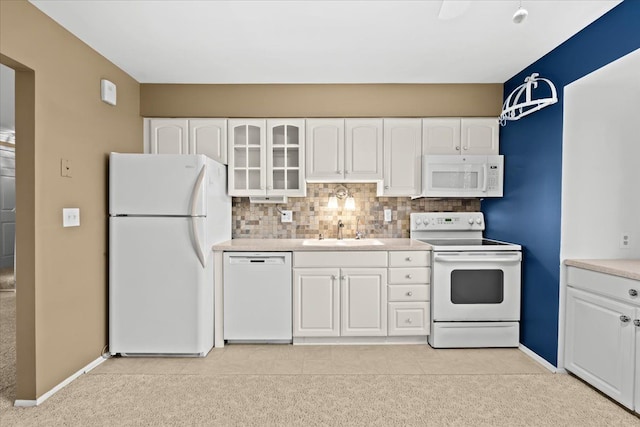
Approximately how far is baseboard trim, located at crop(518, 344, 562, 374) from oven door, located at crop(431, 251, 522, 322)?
0.25 m

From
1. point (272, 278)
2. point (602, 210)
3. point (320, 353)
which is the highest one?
point (602, 210)

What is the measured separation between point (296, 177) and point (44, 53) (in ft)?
6.68

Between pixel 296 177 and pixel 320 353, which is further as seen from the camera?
pixel 296 177

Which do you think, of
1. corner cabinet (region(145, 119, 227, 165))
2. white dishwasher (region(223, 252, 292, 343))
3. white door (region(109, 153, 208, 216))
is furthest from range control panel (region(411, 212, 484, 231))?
white door (region(109, 153, 208, 216))

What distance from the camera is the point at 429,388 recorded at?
249 cm

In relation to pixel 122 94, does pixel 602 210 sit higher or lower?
lower

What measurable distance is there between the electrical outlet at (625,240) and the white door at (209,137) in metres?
3.24

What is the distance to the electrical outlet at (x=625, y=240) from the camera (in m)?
2.61

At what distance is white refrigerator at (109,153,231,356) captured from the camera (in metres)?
2.89

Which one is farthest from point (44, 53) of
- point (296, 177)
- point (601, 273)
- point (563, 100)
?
point (601, 273)

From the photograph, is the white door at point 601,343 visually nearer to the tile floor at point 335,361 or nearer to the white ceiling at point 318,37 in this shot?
the tile floor at point 335,361

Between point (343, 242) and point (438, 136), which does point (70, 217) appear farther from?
point (438, 136)

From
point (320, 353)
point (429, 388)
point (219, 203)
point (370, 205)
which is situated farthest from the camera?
point (370, 205)

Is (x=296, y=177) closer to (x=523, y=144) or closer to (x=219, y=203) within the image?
(x=219, y=203)
